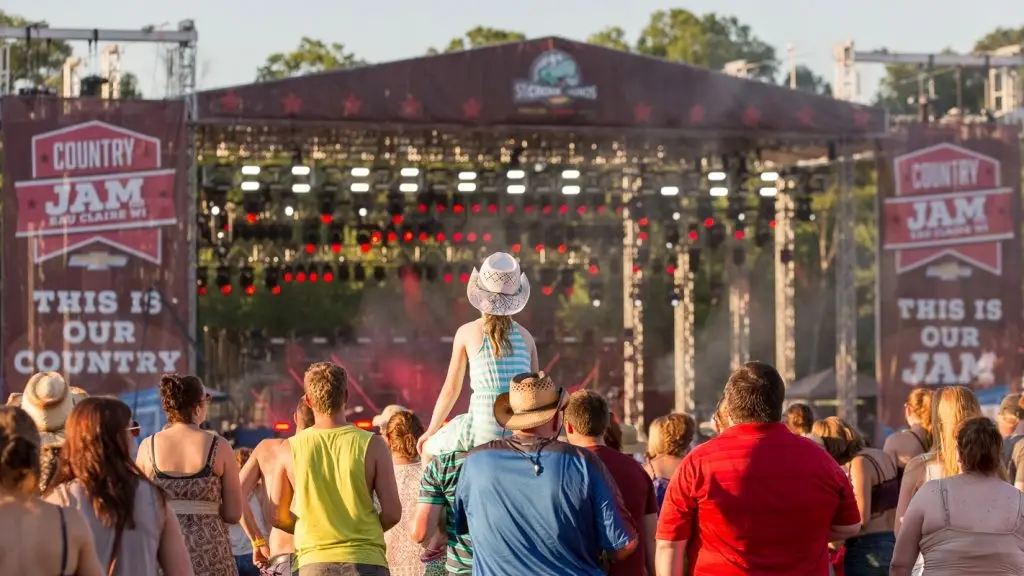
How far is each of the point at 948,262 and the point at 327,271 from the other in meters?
8.29

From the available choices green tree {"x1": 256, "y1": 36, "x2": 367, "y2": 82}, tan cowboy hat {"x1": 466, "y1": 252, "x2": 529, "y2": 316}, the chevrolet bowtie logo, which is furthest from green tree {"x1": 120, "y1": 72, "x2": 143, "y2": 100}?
tan cowboy hat {"x1": 466, "y1": 252, "x2": 529, "y2": 316}

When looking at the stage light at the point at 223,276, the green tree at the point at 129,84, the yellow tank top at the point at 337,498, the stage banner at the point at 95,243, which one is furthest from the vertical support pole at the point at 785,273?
the green tree at the point at 129,84

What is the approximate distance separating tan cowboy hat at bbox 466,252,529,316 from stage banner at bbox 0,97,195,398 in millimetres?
13538

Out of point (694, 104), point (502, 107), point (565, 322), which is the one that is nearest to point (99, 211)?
point (502, 107)

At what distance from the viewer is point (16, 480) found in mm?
4496

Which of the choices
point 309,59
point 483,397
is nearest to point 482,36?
point 309,59

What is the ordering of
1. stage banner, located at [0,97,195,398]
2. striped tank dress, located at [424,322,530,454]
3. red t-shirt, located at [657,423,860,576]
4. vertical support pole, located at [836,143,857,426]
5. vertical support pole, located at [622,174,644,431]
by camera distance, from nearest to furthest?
red t-shirt, located at [657,423,860,576], striped tank dress, located at [424,322,530,454], stage banner, located at [0,97,195,398], vertical support pole, located at [836,143,857,426], vertical support pole, located at [622,174,644,431]

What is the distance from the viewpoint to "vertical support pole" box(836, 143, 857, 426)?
73.6 ft

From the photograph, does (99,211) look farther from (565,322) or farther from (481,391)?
(481,391)

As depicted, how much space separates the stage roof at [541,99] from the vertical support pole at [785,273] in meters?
2.59

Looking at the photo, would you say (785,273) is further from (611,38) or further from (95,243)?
(611,38)

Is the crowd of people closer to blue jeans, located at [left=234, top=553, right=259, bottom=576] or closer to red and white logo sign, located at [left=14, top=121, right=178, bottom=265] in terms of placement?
blue jeans, located at [left=234, top=553, right=259, bottom=576]

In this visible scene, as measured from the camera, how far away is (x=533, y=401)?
5387 mm

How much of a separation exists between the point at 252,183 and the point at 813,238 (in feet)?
75.5
